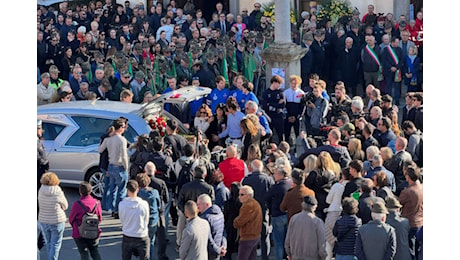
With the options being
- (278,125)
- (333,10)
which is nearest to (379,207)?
(278,125)

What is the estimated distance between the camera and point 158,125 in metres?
15.9

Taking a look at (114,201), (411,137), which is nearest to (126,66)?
(114,201)

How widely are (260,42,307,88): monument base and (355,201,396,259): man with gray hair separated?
27.5 feet

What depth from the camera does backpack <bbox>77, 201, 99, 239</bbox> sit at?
1241 cm

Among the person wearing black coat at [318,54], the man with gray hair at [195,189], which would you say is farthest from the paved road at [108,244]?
the person wearing black coat at [318,54]

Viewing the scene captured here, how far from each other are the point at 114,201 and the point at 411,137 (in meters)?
3.97

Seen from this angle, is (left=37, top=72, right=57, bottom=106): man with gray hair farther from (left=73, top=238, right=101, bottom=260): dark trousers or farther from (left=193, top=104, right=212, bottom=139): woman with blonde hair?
(left=73, top=238, right=101, bottom=260): dark trousers

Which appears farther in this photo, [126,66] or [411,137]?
[126,66]

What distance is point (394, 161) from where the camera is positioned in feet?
44.5

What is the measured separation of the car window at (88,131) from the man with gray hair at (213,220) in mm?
4024

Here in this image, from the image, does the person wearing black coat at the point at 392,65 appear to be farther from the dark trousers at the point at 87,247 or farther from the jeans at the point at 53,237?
the jeans at the point at 53,237

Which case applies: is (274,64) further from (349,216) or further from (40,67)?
(349,216)

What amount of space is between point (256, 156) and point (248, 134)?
1987 mm

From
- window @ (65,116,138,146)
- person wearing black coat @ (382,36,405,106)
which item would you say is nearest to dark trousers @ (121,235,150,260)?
window @ (65,116,138,146)
